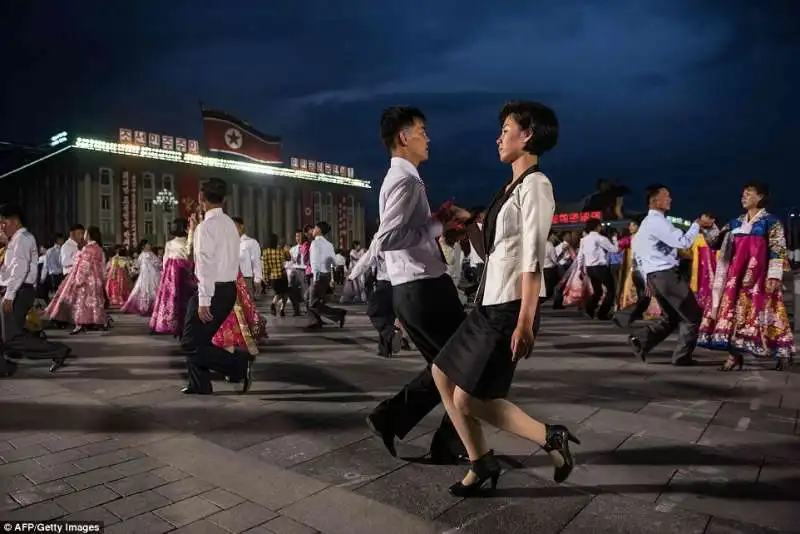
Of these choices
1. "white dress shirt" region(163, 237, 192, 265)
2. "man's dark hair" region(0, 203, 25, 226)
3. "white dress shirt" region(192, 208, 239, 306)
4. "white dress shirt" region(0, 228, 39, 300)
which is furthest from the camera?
"white dress shirt" region(163, 237, 192, 265)

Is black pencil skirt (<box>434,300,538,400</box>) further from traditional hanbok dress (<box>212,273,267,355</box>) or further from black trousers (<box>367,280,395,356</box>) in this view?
black trousers (<box>367,280,395,356</box>)

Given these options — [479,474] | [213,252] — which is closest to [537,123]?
[479,474]

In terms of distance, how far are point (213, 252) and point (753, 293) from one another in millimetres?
4846

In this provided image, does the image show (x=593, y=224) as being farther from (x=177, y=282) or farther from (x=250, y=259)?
(x=177, y=282)

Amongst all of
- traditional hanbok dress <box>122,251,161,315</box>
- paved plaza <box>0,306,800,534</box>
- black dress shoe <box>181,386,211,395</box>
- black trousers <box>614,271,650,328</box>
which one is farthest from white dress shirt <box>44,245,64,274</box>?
black trousers <box>614,271,650,328</box>

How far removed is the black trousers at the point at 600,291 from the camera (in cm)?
1063

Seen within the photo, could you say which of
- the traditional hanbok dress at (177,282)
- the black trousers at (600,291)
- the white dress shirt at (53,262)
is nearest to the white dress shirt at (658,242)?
the black trousers at (600,291)

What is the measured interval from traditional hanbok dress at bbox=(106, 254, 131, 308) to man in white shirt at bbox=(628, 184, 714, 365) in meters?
12.2

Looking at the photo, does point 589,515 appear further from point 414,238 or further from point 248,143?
point 248,143

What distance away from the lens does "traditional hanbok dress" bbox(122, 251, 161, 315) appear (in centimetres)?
1249

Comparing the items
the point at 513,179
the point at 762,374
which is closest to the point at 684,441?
the point at 513,179

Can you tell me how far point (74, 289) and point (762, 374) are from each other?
934cm

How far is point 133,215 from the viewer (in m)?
49.4

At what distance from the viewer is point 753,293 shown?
5613 mm
